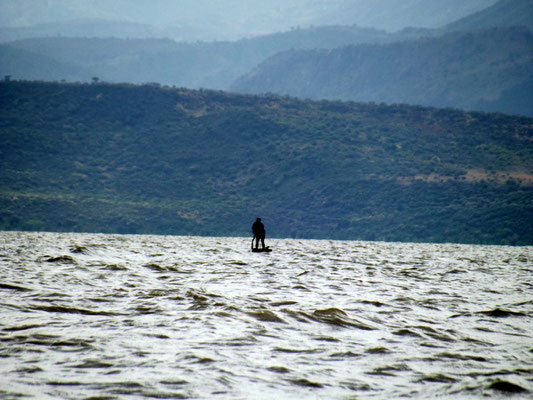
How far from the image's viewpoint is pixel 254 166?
104875mm

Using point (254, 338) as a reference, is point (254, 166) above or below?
above

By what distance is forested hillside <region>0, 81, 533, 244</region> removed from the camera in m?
84.6

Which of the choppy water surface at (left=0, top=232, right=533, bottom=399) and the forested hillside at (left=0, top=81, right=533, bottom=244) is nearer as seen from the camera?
the choppy water surface at (left=0, top=232, right=533, bottom=399)

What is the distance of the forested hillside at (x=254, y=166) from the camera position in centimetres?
8456

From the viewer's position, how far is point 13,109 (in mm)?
112875

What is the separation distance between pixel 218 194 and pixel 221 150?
50.3 feet

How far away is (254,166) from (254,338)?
317 feet

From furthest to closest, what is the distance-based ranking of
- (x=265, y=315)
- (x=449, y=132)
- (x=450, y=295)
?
(x=449, y=132) < (x=450, y=295) < (x=265, y=315)

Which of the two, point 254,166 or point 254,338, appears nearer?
point 254,338

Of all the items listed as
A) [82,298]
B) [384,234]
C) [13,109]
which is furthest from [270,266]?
[13,109]

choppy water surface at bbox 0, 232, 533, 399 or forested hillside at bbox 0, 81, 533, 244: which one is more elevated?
forested hillside at bbox 0, 81, 533, 244

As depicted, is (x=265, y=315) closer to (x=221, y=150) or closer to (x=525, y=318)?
(x=525, y=318)

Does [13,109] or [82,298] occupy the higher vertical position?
[13,109]

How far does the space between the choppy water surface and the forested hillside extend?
66194 millimetres
